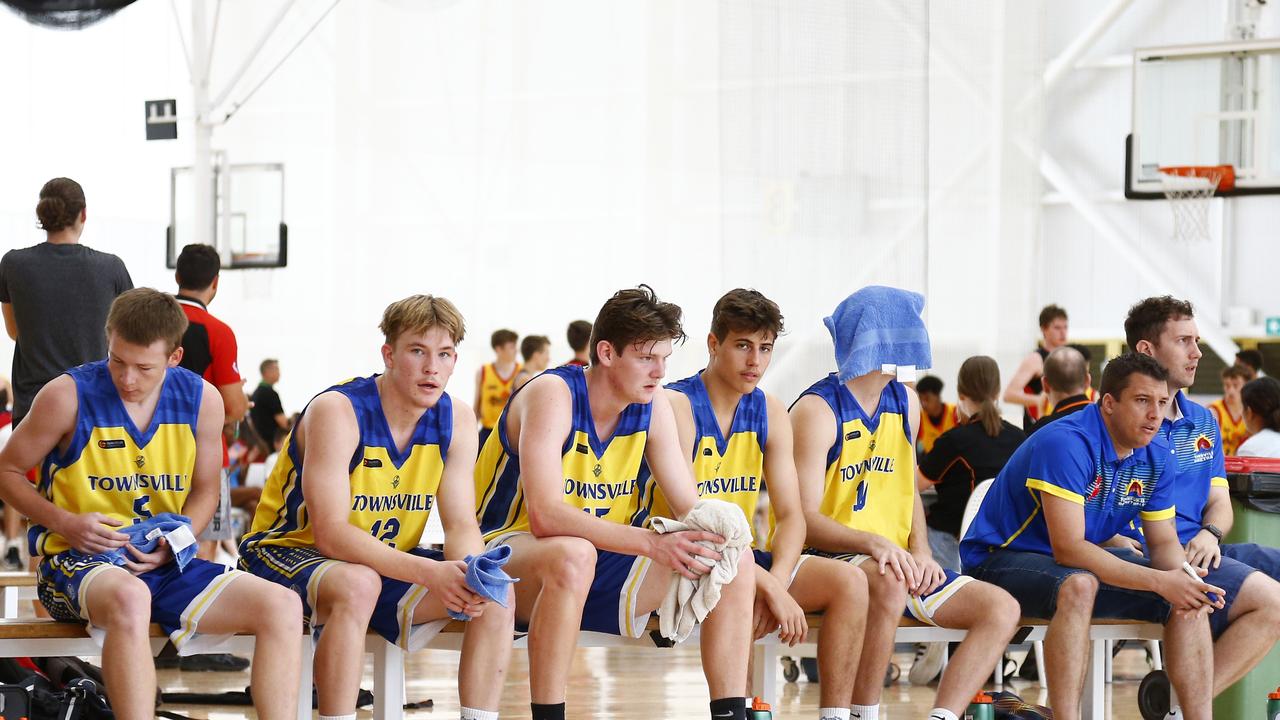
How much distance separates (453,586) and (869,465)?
1387mm

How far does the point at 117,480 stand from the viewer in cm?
342

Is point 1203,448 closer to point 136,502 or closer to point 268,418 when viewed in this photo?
point 136,502

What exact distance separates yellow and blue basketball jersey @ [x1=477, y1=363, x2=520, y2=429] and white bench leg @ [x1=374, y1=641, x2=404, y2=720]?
6.66 metres

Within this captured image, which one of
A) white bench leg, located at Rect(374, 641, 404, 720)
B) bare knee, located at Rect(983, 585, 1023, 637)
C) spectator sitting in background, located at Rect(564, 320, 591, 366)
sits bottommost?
white bench leg, located at Rect(374, 641, 404, 720)

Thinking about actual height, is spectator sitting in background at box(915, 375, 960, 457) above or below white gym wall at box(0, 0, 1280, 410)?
below

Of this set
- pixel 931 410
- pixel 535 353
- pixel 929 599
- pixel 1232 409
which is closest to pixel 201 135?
pixel 535 353

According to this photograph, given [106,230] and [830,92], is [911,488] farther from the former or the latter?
[106,230]

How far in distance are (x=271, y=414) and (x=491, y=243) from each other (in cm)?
355

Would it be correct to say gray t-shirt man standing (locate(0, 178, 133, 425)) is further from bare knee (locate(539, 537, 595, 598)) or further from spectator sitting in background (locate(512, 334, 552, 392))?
spectator sitting in background (locate(512, 334, 552, 392))

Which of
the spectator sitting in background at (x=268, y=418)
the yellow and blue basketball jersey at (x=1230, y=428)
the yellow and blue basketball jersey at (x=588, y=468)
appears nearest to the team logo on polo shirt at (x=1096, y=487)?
the yellow and blue basketball jersey at (x=588, y=468)

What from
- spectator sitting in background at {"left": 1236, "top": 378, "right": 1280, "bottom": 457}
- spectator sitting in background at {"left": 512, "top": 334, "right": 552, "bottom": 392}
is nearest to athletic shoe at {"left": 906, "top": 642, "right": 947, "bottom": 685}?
spectator sitting in background at {"left": 1236, "top": 378, "right": 1280, "bottom": 457}

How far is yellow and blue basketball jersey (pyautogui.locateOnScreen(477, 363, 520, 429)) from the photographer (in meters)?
10.3

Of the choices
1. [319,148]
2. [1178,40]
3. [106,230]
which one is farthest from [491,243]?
[1178,40]

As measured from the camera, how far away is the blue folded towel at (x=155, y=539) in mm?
3293
